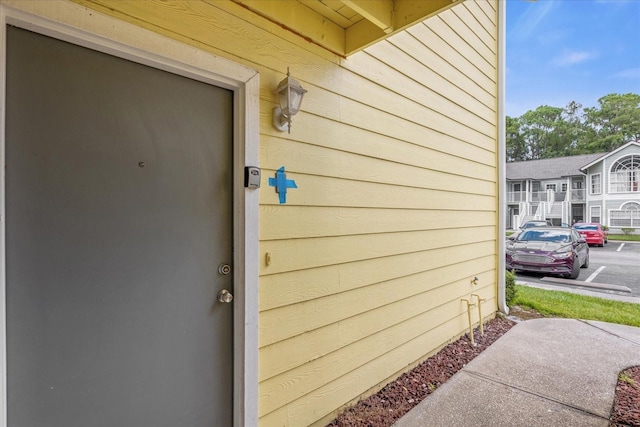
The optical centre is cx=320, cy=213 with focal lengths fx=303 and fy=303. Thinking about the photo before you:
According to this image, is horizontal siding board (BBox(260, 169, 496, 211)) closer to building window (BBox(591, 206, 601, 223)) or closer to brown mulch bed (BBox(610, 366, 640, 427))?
brown mulch bed (BBox(610, 366, 640, 427))

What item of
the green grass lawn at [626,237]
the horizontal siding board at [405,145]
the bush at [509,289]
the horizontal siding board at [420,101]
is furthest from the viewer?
the green grass lawn at [626,237]

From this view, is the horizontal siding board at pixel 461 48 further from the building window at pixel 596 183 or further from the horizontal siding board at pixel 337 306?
the building window at pixel 596 183

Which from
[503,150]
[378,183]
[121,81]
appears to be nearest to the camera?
[121,81]

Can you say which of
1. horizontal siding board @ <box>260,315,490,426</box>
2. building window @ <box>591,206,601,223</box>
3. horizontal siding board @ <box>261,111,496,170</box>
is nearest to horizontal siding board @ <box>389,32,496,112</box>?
horizontal siding board @ <box>261,111,496,170</box>

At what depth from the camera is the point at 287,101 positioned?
5.15ft

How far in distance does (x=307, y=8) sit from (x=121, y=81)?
113 centimetres

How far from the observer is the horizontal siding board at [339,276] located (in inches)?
64.6

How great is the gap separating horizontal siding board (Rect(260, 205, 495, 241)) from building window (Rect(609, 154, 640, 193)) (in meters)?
19.4

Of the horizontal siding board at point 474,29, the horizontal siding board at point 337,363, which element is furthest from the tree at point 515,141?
the horizontal siding board at point 337,363

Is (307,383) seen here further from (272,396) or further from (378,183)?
(378,183)

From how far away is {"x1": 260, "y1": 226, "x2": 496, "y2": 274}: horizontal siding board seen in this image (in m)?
1.66

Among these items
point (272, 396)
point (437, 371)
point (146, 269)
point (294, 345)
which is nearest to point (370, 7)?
point (146, 269)

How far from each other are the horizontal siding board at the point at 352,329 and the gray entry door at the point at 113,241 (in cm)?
26

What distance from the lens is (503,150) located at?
3.88 meters
